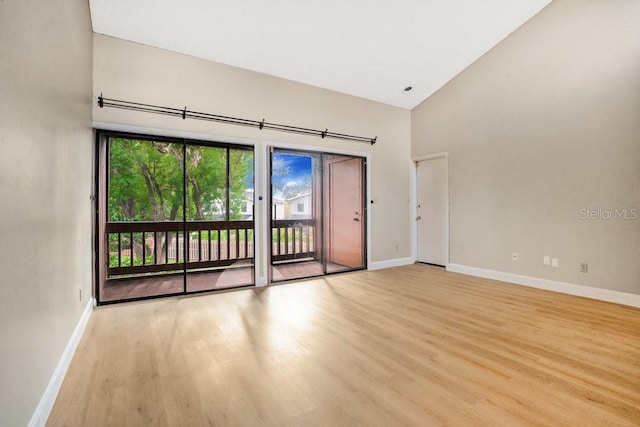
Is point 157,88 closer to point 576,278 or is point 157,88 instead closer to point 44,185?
point 44,185

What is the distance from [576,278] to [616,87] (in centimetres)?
236

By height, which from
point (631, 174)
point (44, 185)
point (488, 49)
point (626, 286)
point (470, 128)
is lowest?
point (626, 286)

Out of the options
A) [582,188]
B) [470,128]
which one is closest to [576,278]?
[582,188]

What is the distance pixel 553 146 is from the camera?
155 inches

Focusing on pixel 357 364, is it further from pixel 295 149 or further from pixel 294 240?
pixel 294 240

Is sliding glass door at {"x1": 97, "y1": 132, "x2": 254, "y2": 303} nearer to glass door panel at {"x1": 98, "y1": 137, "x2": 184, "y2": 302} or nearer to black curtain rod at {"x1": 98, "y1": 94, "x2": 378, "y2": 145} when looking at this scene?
glass door panel at {"x1": 98, "y1": 137, "x2": 184, "y2": 302}

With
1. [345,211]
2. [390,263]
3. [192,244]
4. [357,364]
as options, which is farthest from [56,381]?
[390,263]

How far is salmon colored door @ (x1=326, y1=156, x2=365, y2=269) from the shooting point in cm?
529

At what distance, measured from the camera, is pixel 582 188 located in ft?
12.1

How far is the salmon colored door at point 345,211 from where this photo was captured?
5.29m

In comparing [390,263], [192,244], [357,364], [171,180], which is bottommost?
[357,364]

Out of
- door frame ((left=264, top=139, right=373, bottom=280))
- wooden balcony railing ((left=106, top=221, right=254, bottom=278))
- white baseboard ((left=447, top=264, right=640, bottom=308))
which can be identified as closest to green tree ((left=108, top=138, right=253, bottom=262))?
door frame ((left=264, top=139, right=373, bottom=280))

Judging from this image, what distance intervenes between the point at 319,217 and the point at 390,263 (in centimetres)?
168

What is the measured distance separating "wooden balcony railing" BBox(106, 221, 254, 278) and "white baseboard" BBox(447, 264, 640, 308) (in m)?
3.67
